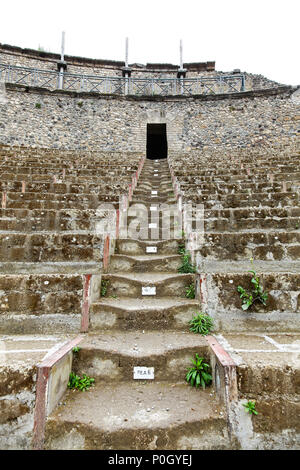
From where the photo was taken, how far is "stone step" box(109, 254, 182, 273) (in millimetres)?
3213

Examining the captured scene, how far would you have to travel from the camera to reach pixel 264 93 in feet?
37.6

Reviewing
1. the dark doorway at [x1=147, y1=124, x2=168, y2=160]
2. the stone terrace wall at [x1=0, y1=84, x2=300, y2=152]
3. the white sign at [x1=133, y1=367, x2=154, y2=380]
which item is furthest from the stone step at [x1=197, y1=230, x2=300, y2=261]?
the dark doorway at [x1=147, y1=124, x2=168, y2=160]

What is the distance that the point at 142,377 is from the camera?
1894 mm

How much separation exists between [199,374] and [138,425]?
58 cm

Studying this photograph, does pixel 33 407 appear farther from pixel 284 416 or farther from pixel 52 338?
pixel 284 416

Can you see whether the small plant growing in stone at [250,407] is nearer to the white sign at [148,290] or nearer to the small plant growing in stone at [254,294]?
the small plant growing in stone at [254,294]

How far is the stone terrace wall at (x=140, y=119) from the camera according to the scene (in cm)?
1069

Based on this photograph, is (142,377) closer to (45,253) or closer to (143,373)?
(143,373)

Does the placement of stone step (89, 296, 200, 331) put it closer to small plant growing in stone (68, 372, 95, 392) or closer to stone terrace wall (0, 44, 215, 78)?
small plant growing in stone (68, 372, 95, 392)

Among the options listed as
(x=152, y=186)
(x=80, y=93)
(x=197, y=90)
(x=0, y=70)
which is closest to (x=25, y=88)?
(x=80, y=93)

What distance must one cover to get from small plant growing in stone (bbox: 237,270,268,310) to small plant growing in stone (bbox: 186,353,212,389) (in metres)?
0.71

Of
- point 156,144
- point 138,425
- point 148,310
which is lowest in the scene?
point 138,425

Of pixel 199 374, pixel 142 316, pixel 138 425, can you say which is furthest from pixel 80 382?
pixel 199 374

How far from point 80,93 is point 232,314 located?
40.4ft
